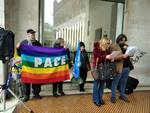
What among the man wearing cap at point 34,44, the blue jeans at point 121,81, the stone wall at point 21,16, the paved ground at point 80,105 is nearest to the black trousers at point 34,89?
the man wearing cap at point 34,44

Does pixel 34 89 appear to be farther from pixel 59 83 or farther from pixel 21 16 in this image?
pixel 21 16

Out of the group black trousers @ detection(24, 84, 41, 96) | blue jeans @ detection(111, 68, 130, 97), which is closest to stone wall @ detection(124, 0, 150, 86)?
blue jeans @ detection(111, 68, 130, 97)

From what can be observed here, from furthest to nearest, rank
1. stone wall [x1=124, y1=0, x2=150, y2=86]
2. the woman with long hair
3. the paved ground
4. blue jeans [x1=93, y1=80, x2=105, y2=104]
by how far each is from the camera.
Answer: stone wall [x1=124, y1=0, x2=150, y2=86]
blue jeans [x1=93, y1=80, x2=105, y2=104]
the woman with long hair
the paved ground

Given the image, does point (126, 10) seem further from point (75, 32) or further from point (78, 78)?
point (78, 78)

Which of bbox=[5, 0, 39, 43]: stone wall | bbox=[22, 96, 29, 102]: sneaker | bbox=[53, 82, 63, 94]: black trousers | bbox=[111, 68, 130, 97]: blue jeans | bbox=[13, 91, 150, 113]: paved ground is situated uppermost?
bbox=[5, 0, 39, 43]: stone wall

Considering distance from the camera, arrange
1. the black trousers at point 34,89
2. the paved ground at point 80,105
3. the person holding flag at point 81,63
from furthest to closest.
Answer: the person holding flag at point 81,63 < the black trousers at point 34,89 < the paved ground at point 80,105

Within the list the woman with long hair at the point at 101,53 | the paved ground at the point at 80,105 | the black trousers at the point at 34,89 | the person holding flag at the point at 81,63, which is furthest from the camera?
the person holding flag at the point at 81,63

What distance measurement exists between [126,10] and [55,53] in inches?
97.8

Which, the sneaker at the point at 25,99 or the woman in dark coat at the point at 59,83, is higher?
the woman in dark coat at the point at 59,83

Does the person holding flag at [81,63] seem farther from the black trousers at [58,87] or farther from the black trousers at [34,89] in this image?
the black trousers at [34,89]

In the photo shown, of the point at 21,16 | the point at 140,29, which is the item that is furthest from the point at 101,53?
the point at 140,29

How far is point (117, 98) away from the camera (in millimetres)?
5289

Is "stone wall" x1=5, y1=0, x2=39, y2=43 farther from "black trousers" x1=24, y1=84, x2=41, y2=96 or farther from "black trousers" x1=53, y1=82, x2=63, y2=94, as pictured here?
"black trousers" x1=53, y1=82, x2=63, y2=94

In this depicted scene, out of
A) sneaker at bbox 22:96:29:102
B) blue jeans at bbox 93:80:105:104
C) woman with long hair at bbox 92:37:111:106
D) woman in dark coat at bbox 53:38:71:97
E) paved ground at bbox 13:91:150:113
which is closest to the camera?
paved ground at bbox 13:91:150:113
